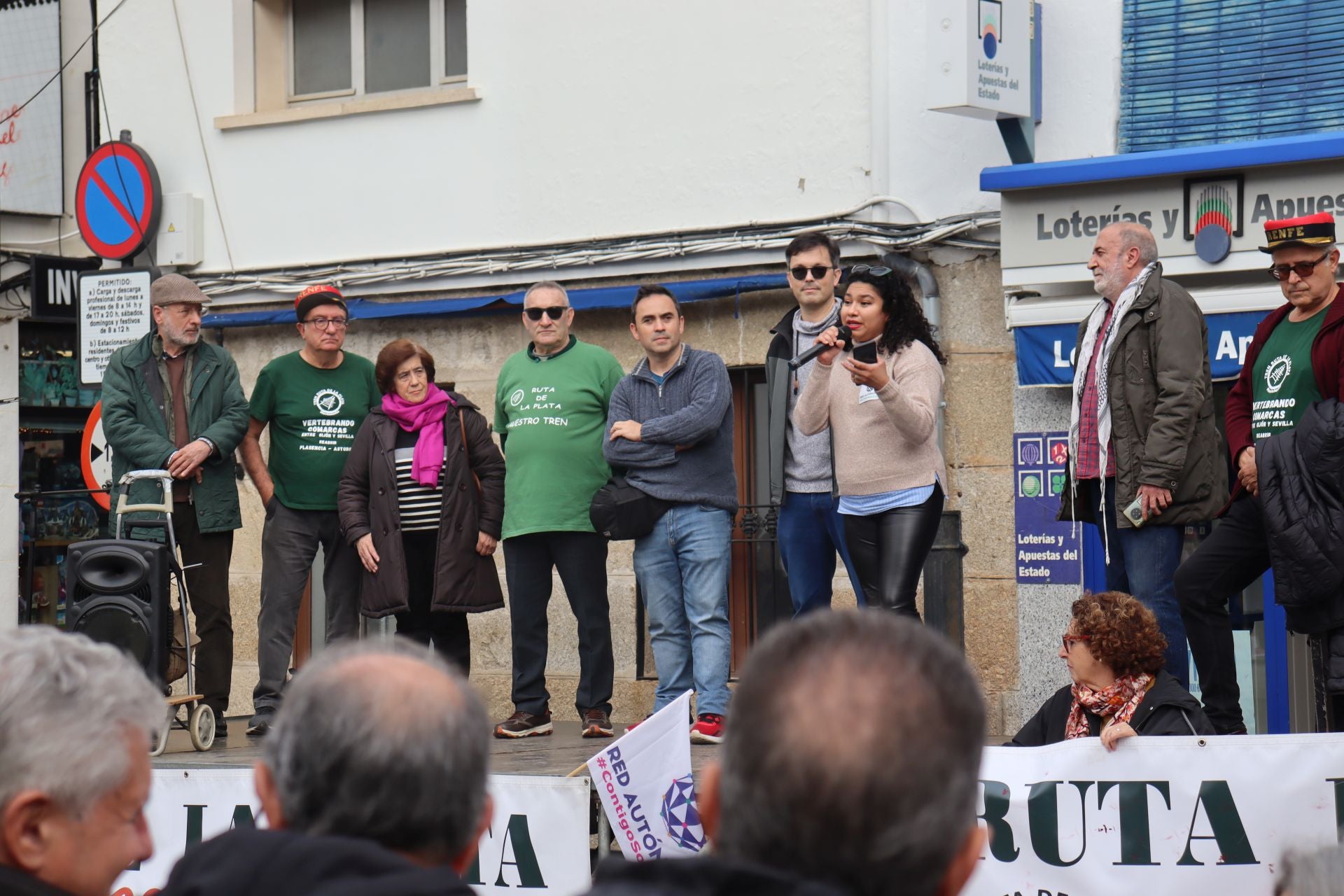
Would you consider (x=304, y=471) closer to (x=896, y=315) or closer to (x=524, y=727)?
(x=524, y=727)

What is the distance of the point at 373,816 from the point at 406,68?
33.1 feet

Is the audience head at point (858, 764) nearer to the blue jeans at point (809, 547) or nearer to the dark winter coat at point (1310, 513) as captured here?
the dark winter coat at point (1310, 513)

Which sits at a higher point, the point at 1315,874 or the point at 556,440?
the point at 556,440

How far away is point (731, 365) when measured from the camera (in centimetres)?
1034

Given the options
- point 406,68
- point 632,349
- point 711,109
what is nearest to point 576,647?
point 632,349

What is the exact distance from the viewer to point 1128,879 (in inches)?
213

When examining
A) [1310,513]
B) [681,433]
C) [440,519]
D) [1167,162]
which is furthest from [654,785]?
[1167,162]

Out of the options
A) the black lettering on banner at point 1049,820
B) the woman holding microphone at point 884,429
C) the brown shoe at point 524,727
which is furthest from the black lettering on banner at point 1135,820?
the brown shoe at point 524,727

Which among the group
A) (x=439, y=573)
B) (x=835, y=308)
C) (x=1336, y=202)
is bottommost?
(x=439, y=573)

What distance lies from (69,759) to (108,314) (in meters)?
7.71

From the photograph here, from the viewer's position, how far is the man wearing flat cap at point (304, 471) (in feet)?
28.0

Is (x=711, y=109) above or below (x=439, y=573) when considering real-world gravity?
above

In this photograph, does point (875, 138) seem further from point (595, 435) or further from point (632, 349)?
point (595, 435)

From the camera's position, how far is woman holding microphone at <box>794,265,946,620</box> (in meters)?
7.11
